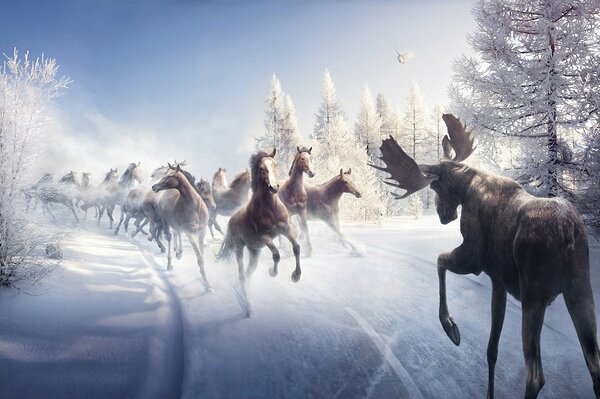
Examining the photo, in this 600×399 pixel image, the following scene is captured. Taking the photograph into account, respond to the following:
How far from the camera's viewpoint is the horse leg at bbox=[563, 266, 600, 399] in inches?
52.7

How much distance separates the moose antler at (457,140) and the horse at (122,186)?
4.71 m

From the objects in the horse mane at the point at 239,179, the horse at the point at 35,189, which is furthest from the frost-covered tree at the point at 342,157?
the horse at the point at 35,189

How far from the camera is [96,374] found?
183cm

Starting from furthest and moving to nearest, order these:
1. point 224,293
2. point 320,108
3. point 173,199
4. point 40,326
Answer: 1. point 320,108
2. point 173,199
3. point 224,293
4. point 40,326

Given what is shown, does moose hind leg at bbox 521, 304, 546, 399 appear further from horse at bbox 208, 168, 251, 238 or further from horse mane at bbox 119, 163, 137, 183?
horse mane at bbox 119, 163, 137, 183

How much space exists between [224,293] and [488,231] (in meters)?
2.63

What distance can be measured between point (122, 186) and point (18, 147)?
3.40 metres

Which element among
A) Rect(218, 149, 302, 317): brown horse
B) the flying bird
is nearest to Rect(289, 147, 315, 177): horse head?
Rect(218, 149, 302, 317): brown horse

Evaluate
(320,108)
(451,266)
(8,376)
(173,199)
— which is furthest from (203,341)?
(320,108)

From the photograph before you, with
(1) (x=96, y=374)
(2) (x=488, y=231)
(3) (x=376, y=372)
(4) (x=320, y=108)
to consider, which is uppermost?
(4) (x=320, y=108)

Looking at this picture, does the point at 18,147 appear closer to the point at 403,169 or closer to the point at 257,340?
the point at 257,340

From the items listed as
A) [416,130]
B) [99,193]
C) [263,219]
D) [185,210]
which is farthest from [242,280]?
[99,193]

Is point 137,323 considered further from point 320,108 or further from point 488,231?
point 320,108

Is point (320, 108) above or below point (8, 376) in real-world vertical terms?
above
